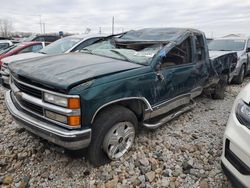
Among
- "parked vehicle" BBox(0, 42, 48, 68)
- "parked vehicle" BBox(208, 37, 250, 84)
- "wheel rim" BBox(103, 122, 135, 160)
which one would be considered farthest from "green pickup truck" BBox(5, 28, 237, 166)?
"parked vehicle" BBox(0, 42, 48, 68)

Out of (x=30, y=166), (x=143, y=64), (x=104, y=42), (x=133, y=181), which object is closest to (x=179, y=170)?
(x=133, y=181)

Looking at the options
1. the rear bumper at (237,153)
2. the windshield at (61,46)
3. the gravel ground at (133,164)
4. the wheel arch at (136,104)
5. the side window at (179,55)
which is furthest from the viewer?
the windshield at (61,46)

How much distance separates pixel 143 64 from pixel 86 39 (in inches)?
160

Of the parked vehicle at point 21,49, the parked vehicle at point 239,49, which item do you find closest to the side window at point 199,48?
the parked vehicle at point 239,49

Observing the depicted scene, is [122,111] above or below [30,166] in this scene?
above

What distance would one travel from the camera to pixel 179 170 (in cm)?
282

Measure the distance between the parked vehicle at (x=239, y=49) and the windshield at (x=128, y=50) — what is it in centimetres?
463

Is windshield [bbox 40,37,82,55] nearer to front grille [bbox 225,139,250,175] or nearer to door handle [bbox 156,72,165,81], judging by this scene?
door handle [bbox 156,72,165,81]

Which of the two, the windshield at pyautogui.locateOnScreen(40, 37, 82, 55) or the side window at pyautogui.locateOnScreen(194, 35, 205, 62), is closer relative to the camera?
the side window at pyautogui.locateOnScreen(194, 35, 205, 62)

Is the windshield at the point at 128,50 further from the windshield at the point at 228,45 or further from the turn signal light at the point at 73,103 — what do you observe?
the windshield at the point at 228,45

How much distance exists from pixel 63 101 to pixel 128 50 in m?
1.63

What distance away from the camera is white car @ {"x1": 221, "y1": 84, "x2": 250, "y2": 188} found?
6.19 feet

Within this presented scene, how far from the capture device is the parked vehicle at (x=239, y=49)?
Answer: 758 cm

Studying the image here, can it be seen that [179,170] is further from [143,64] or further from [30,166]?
[30,166]
